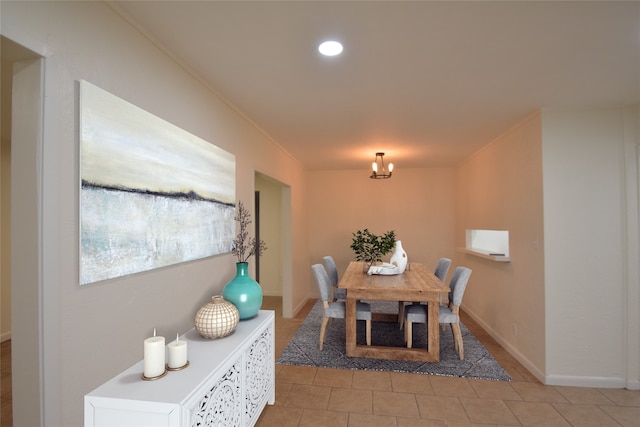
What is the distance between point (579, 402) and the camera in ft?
8.39

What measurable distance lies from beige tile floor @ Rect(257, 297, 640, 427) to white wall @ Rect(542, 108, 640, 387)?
0.82ft

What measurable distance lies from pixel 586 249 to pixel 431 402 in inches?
73.9

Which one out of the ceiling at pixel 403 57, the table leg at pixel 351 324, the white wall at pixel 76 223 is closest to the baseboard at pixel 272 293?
the table leg at pixel 351 324

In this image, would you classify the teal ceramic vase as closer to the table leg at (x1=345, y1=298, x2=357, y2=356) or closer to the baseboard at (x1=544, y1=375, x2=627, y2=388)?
the table leg at (x1=345, y1=298, x2=357, y2=356)

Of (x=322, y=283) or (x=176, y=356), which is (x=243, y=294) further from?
(x=322, y=283)

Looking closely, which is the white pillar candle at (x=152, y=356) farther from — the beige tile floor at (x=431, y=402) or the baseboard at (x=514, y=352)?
the baseboard at (x=514, y=352)

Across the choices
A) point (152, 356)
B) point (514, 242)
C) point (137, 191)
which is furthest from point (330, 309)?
point (137, 191)

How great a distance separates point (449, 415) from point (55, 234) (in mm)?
2611

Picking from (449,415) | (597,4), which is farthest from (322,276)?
(597,4)

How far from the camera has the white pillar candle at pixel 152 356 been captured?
1394 mm

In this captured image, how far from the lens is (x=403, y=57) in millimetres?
1999

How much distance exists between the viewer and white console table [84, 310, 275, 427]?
124 cm

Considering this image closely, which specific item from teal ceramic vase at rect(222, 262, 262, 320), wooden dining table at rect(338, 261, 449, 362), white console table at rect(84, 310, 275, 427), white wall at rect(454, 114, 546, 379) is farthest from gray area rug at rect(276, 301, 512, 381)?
teal ceramic vase at rect(222, 262, 262, 320)

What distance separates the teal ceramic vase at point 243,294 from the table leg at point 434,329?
1819 mm
